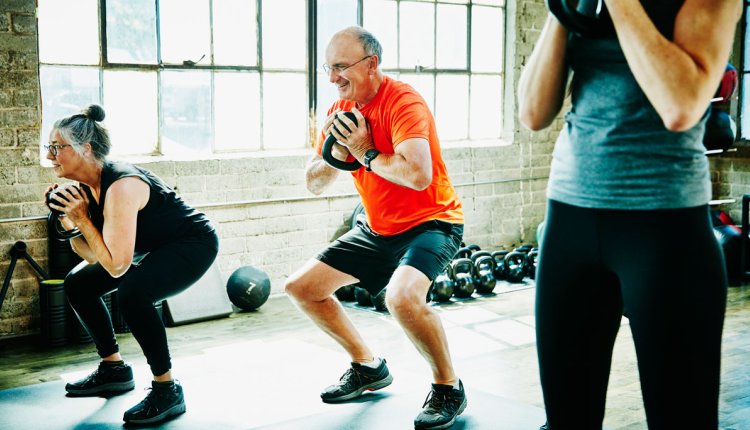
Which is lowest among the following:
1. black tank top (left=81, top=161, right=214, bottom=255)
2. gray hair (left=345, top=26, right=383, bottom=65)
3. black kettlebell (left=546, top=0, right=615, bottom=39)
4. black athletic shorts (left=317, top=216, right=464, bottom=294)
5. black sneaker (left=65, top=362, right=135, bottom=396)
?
black sneaker (left=65, top=362, right=135, bottom=396)

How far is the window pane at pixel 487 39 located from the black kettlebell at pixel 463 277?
1795 millimetres

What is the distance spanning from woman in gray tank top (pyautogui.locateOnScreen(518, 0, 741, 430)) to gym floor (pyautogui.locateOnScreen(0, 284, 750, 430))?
64.5 inches

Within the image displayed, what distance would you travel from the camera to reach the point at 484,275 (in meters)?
5.68

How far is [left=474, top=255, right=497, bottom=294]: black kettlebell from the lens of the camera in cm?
568

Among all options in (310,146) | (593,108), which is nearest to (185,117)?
(310,146)

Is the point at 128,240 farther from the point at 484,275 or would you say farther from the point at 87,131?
the point at 484,275

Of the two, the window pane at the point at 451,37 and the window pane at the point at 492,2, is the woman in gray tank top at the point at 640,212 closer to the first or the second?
the window pane at the point at 451,37

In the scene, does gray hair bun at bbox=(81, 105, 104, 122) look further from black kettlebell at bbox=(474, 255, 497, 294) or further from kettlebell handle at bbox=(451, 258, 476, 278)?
black kettlebell at bbox=(474, 255, 497, 294)

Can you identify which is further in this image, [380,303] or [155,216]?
[380,303]

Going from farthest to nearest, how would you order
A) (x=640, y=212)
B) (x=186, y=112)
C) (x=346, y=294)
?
(x=346, y=294), (x=186, y=112), (x=640, y=212)

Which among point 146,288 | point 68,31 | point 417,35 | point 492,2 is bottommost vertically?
point 146,288

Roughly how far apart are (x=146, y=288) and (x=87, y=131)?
637 millimetres

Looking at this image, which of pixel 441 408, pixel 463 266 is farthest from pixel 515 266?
pixel 441 408

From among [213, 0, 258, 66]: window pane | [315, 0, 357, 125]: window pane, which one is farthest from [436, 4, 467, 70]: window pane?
[213, 0, 258, 66]: window pane
